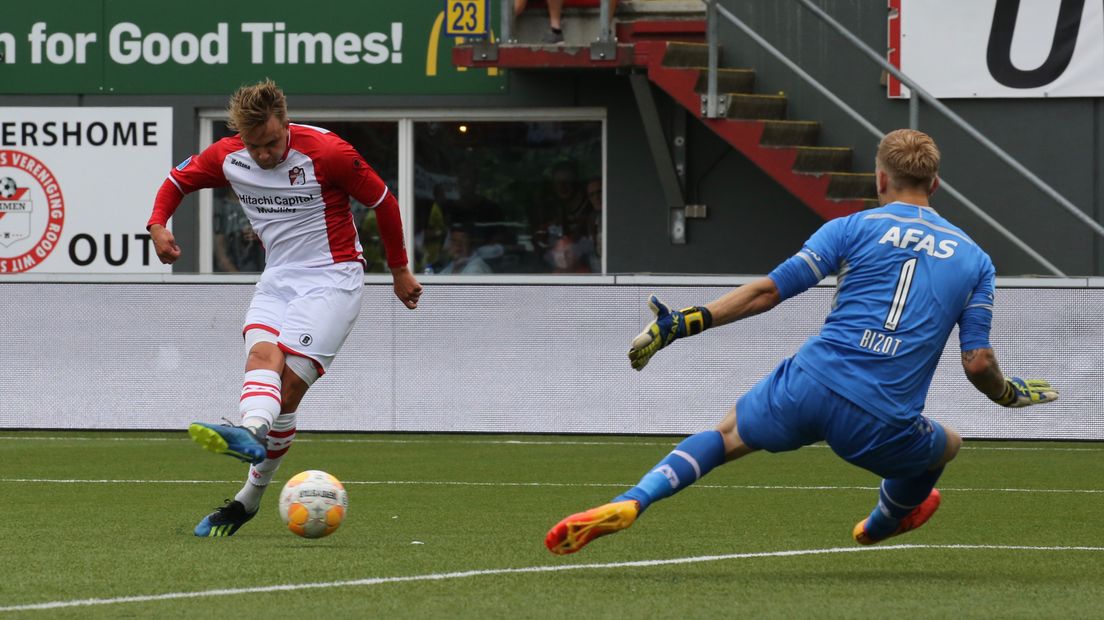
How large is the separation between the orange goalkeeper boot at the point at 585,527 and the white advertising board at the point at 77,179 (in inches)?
562

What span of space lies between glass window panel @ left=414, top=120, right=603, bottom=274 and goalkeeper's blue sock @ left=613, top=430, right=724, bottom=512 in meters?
12.9

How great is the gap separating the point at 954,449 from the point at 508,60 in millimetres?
11186

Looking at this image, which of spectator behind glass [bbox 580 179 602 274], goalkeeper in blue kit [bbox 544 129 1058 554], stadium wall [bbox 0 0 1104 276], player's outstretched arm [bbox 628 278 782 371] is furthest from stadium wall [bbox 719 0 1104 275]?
player's outstretched arm [bbox 628 278 782 371]

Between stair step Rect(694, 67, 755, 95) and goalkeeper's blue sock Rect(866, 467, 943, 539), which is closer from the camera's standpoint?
goalkeeper's blue sock Rect(866, 467, 943, 539)

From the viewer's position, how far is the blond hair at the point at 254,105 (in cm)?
739

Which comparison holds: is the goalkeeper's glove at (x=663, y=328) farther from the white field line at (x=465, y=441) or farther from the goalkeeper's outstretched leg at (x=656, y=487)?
the white field line at (x=465, y=441)

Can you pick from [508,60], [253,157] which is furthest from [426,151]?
[253,157]

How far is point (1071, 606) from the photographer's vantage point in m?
5.75

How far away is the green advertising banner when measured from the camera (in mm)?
19078

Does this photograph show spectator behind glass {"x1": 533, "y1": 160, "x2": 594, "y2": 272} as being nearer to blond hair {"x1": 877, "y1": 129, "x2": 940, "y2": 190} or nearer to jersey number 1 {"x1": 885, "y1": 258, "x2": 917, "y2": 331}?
blond hair {"x1": 877, "y1": 129, "x2": 940, "y2": 190}

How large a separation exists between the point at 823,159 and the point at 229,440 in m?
11.2

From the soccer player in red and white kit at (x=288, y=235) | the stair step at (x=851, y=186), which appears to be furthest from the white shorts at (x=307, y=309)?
the stair step at (x=851, y=186)

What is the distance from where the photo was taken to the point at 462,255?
19266 millimetres

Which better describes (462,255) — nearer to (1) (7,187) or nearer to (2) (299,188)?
(1) (7,187)
